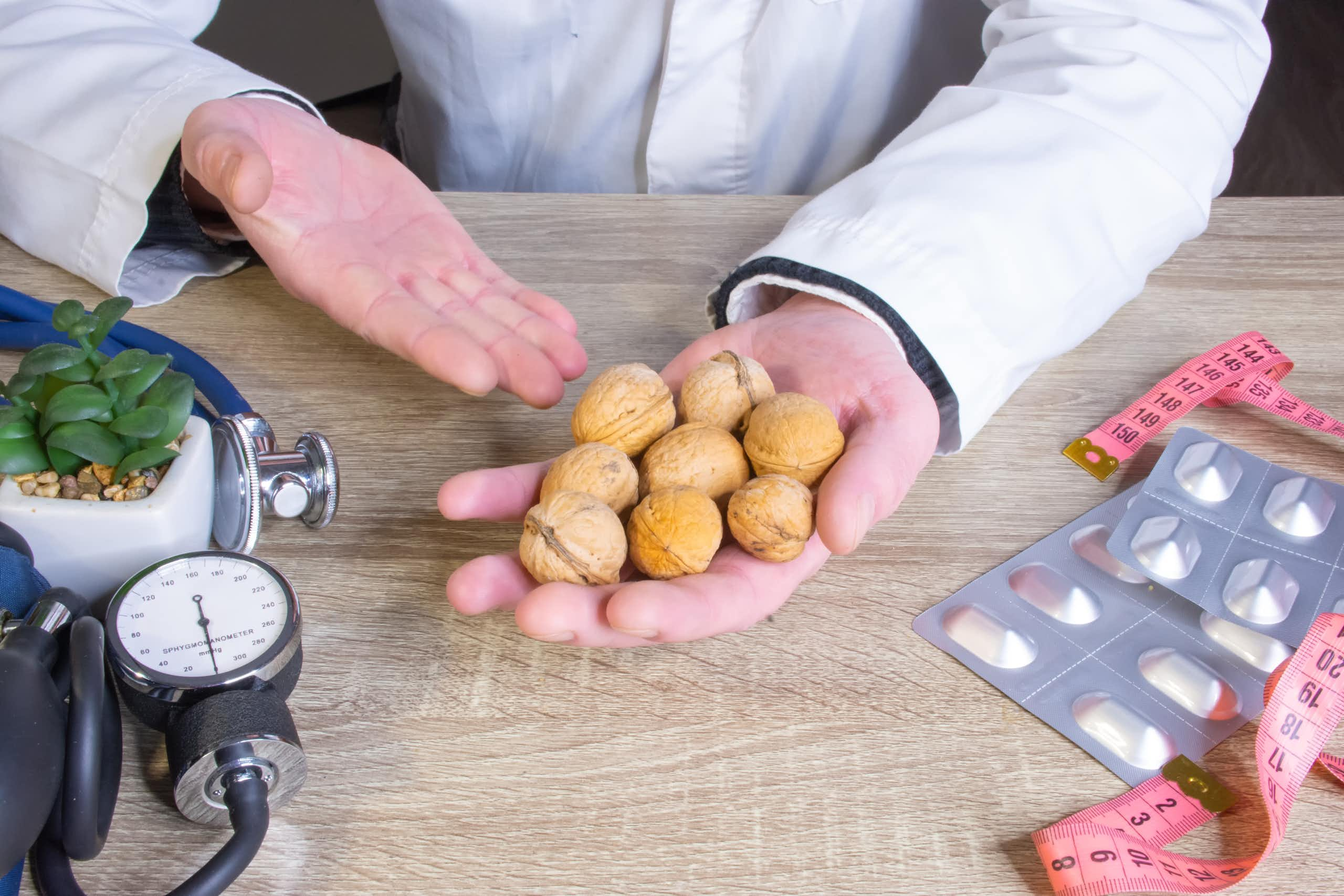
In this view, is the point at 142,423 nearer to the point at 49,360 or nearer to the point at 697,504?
the point at 49,360

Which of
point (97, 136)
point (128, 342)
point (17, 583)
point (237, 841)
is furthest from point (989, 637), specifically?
point (97, 136)

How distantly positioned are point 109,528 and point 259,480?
83 millimetres

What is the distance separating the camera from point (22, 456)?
46 centimetres

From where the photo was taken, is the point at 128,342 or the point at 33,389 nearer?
the point at 33,389

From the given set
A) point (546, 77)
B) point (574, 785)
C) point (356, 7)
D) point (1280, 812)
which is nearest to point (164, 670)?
point (574, 785)

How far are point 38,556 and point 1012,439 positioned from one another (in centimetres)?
59

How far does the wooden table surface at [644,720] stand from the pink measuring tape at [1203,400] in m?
0.01

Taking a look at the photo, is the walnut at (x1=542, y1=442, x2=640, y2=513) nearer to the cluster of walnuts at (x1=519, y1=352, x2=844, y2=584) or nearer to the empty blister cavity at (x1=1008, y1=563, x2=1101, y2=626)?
the cluster of walnuts at (x1=519, y1=352, x2=844, y2=584)

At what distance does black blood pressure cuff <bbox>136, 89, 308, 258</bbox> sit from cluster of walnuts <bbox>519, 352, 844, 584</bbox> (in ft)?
1.34

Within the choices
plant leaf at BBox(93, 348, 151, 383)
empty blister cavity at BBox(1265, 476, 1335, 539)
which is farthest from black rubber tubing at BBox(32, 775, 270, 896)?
empty blister cavity at BBox(1265, 476, 1335, 539)

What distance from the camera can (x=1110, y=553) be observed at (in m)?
0.57

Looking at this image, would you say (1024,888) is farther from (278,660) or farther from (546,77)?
(546,77)

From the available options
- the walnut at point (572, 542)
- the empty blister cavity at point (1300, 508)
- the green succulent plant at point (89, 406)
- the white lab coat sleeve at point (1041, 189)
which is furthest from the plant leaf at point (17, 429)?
the empty blister cavity at point (1300, 508)

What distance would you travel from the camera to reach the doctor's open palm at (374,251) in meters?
0.63
